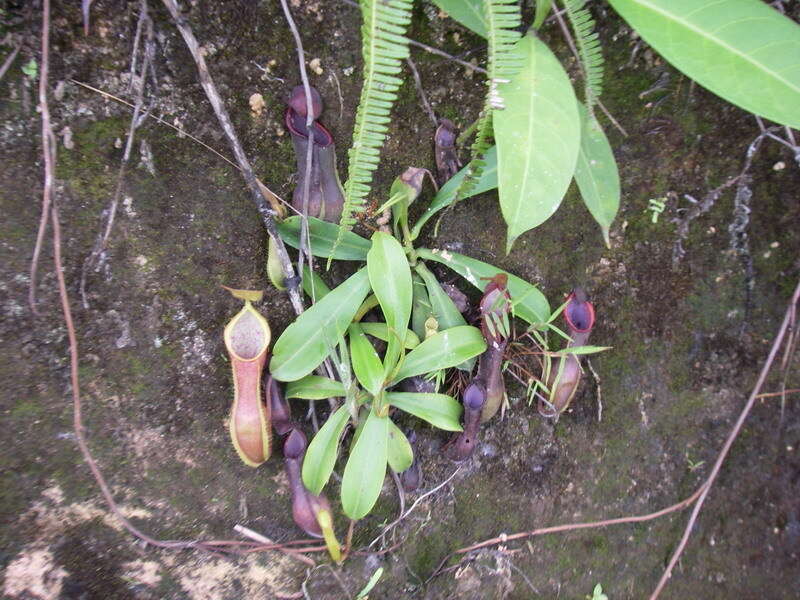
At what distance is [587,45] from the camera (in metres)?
1.34

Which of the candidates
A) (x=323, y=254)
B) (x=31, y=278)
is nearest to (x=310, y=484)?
(x=323, y=254)

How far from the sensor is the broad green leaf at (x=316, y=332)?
5.05 ft

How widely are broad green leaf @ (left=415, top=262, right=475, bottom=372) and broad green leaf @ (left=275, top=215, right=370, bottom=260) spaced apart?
21cm

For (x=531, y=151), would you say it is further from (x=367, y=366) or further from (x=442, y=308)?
(x=367, y=366)

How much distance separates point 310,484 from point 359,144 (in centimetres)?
98

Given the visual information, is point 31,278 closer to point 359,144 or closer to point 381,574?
point 359,144

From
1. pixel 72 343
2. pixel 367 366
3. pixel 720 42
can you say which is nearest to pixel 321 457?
pixel 367 366

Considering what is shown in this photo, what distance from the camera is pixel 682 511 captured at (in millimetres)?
1995

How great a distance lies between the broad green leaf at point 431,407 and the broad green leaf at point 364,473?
11cm

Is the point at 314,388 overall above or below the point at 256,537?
above

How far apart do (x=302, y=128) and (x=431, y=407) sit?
90cm

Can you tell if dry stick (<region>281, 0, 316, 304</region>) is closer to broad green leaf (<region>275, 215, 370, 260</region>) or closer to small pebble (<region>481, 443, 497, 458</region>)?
broad green leaf (<region>275, 215, 370, 260</region>)

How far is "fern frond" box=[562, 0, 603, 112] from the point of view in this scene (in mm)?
1307

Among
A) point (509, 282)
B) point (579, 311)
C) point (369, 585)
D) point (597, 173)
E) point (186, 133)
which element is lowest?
point (369, 585)
